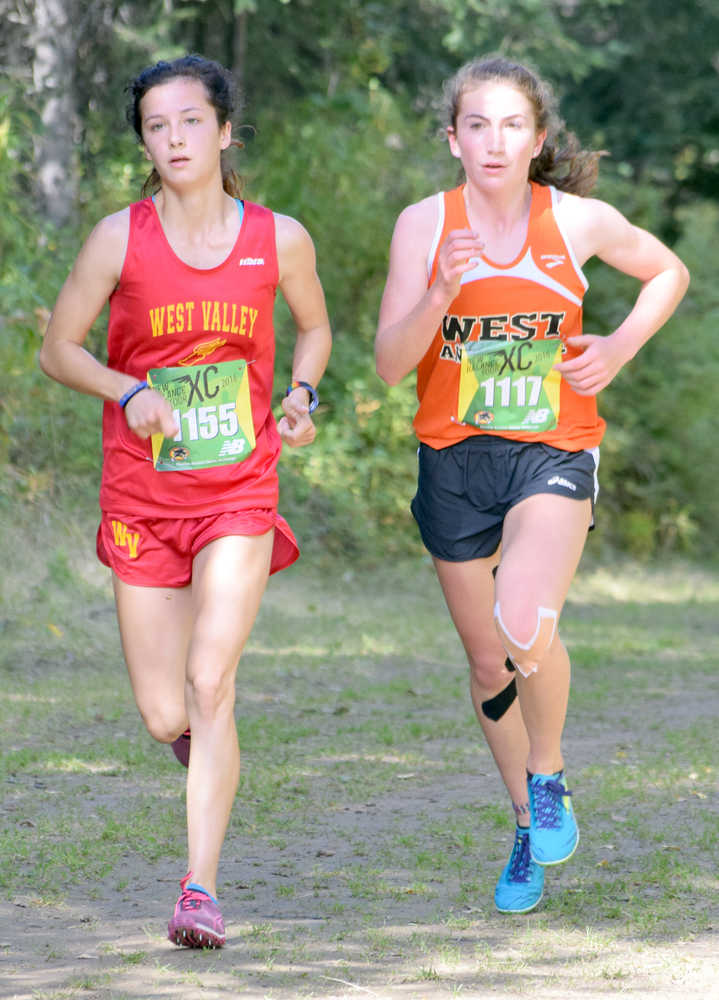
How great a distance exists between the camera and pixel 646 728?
25.1 ft

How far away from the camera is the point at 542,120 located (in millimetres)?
4402

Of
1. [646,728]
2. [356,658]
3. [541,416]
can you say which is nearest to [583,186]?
[541,416]

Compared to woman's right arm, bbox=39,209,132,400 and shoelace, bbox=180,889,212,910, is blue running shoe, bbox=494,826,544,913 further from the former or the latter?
woman's right arm, bbox=39,209,132,400

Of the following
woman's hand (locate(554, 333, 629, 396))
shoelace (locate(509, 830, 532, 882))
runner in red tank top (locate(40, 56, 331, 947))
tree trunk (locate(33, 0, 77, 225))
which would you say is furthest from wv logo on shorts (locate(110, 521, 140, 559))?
tree trunk (locate(33, 0, 77, 225))

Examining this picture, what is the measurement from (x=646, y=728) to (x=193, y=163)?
4372 mm

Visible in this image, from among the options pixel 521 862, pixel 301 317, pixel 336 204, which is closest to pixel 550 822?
pixel 521 862

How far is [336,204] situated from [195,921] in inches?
441

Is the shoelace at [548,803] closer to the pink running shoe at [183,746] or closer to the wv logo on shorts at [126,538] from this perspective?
the pink running shoe at [183,746]

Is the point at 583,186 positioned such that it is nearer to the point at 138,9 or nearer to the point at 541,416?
the point at 541,416

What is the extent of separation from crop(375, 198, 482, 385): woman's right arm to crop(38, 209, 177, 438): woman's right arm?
653 mm

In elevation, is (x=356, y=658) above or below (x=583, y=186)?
below

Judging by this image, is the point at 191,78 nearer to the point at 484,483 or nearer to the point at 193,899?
the point at 484,483

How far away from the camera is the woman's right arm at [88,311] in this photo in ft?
13.7

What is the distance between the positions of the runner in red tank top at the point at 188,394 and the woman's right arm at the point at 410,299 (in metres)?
0.27
